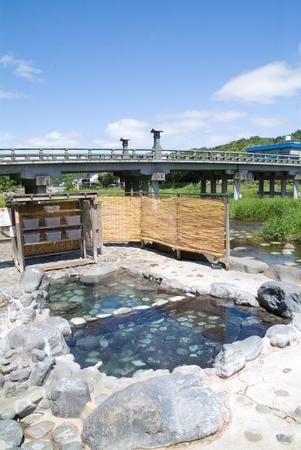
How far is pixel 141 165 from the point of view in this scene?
3319cm

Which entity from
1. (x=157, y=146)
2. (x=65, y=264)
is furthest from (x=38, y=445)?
(x=157, y=146)

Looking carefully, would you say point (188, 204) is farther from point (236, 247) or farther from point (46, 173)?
point (46, 173)

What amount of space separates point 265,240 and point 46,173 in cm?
1733

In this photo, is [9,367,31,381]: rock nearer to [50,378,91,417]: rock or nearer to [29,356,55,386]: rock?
[29,356,55,386]: rock

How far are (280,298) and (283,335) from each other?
1.76 meters

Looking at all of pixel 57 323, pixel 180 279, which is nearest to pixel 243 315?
pixel 180 279

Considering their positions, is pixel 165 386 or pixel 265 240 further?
pixel 265 240

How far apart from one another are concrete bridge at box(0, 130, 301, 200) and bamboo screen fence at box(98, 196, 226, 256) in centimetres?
1434

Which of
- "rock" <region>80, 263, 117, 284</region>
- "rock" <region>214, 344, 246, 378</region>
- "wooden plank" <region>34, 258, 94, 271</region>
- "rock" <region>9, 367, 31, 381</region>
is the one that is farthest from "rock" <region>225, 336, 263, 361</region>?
"wooden plank" <region>34, 258, 94, 271</region>

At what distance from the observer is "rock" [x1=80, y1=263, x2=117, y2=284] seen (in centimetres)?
1059

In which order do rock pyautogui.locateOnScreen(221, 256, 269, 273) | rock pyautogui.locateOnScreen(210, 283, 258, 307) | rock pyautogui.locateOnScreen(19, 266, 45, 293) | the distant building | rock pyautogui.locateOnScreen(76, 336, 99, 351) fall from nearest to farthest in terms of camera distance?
rock pyautogui.locateOnScreen(76, 336, 99, 351) < rock pyautogui.locateOnScreen(210, 283, 258, 307) < rock pyautogui.locateOnScreen(19, 266, 45, 293) < rock pyautogui.locateOnScreen(221, 256, 269, 273) < the distant building

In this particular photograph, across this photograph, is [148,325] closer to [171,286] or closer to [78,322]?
[78,322]

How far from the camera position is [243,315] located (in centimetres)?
782

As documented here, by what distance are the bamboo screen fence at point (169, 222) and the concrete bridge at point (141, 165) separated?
47.0ft
